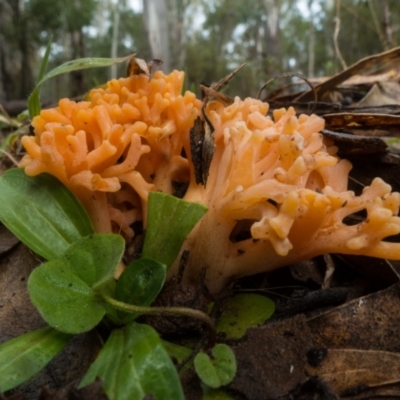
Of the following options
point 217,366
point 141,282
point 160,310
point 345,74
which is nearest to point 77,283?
point 141,282

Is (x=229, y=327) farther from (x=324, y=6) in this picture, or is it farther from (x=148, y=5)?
(x=324, y=6)

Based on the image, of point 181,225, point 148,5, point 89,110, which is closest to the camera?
point 181,225

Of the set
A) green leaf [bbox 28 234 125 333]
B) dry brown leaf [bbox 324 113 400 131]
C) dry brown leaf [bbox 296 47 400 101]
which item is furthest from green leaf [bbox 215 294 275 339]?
dry brown leaf [bbox 296 47 400 101]

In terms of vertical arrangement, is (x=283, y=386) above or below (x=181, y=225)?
below

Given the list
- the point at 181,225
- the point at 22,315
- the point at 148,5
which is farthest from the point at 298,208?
the point at 148,5

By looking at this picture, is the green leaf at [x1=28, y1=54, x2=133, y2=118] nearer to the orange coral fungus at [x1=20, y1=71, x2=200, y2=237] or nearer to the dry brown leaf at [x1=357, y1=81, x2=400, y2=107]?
the orange coral fungus at [x1=20, y1=71, x2=200, y2=237]

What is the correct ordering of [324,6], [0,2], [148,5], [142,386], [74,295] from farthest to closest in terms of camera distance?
[324,6], [0,2], [148,5], [74,295], [142,386]

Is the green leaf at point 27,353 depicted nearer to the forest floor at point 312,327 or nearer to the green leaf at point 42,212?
the forest floor at point 312,327
